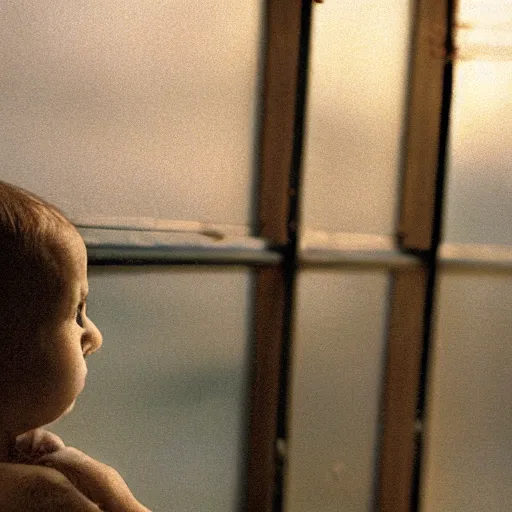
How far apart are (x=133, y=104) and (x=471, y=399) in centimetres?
94

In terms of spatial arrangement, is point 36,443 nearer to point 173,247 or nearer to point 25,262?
point 25,262

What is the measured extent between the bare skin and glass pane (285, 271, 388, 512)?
64 centimetres


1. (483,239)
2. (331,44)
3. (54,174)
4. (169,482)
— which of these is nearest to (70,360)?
(54,174)

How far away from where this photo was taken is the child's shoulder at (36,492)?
1.58ft

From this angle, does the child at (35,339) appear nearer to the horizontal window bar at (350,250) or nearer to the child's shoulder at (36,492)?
the child's shoulder at (36,492)

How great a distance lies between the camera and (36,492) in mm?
486

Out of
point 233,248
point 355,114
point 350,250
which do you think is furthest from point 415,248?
point 233,248

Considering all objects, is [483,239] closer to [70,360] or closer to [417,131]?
[417,131]

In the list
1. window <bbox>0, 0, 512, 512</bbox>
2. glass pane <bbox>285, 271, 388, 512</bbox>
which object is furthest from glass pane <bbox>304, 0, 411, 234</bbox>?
glass pane <bbox>285, 271, 388, 512</bbox>

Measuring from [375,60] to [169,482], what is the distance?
78 centimetres

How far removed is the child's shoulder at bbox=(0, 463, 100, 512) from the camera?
48cm

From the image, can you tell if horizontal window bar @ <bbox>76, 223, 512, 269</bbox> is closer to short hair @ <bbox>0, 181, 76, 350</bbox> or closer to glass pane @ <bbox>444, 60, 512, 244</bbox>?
glass pane @ <bbox>444, 60, 512, 244</bbox>

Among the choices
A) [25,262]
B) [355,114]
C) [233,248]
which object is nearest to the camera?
[25,262]

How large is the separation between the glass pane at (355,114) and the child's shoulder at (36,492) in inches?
28.4
